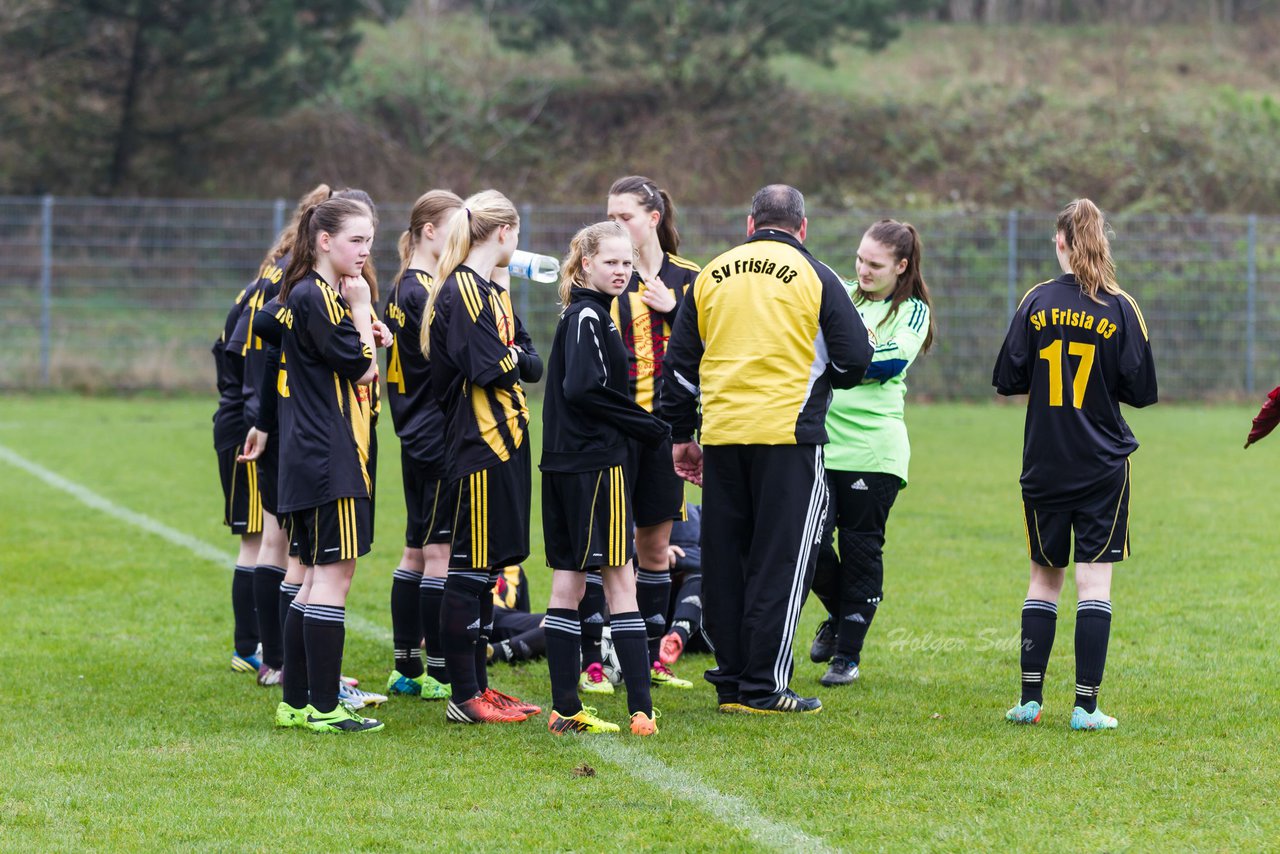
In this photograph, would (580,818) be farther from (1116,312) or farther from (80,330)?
(80,330)

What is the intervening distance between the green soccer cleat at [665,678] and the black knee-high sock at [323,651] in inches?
59.9

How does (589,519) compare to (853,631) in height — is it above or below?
above

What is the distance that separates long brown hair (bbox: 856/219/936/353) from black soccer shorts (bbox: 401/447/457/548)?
6.88 feet

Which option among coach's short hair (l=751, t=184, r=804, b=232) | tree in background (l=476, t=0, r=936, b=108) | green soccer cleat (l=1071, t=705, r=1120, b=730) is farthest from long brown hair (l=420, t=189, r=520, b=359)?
tree in background (l=476, t=0, r=936, b=108)

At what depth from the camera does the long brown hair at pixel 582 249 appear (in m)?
5.47

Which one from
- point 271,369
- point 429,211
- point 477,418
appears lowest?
point 477,418

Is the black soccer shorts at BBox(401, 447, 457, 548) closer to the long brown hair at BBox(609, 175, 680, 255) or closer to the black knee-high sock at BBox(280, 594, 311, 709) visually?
the black knee-high sock at BBox(280, 594, 311, 709)

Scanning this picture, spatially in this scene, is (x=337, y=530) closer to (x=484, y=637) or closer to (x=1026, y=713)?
(x=484, y=637)

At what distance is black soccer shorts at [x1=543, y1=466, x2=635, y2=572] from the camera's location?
540cm

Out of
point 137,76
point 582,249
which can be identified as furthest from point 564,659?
point 137,76

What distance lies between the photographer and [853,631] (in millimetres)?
6383

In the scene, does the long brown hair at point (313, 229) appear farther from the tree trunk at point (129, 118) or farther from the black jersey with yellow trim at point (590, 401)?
the tree trunk at point (129, 118)

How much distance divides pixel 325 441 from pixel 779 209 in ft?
6.49

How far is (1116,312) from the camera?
17.7 ft
